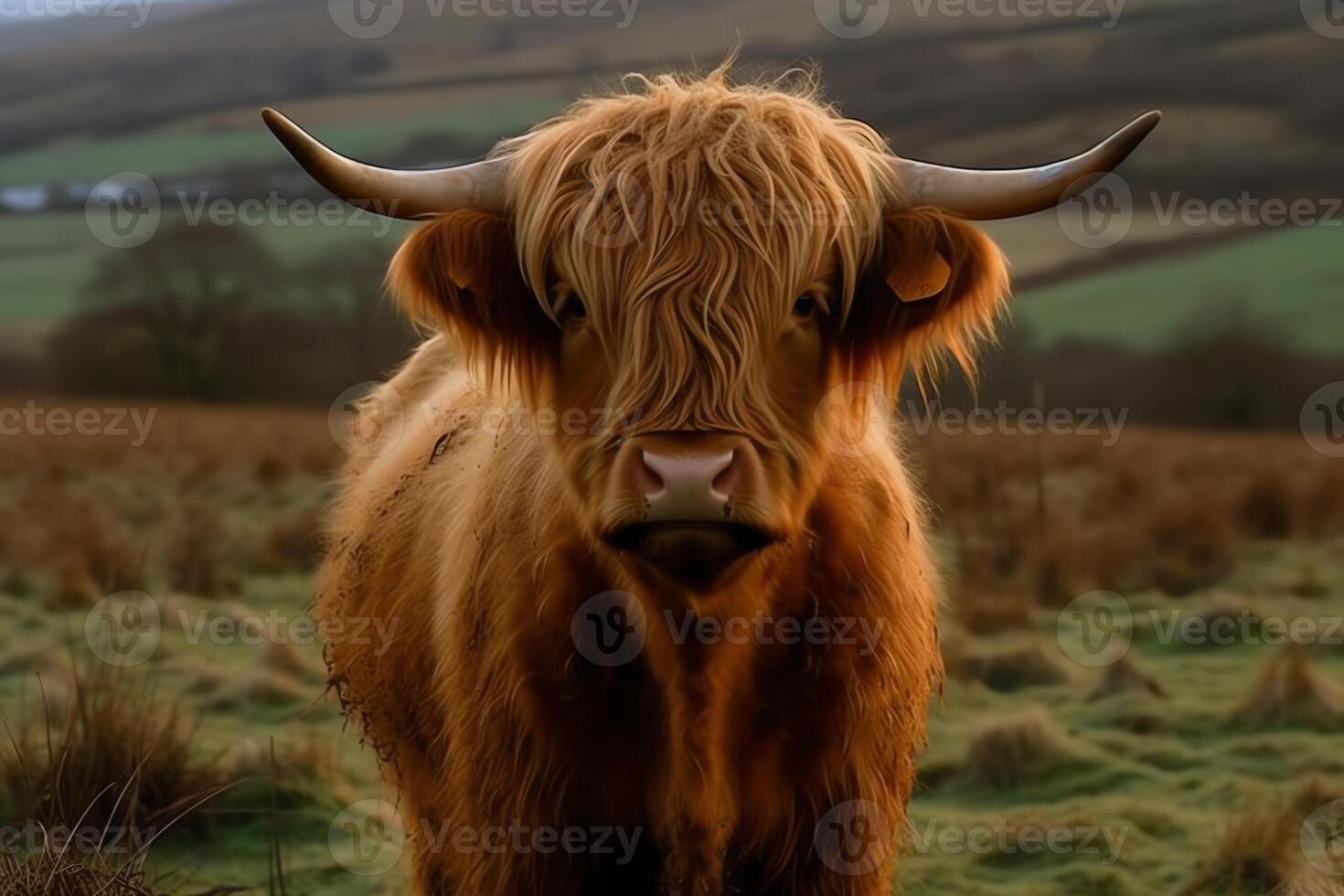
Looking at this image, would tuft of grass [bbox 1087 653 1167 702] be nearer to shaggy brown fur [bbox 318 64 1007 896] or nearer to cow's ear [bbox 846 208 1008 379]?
shaggy brown fur [bbox 318 64 1007 896]

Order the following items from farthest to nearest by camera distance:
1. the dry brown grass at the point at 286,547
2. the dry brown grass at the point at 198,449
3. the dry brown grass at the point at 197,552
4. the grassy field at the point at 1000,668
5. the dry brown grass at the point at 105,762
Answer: the dry brown grass at the point at 198,449
the dry brown grass at the point at 286,547
the dry brown grass at the point at 197,552
the grassy field at the point at 1000,668
the dry brown grass at the point at 105,762

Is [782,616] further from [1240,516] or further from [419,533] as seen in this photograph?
[1240,516]

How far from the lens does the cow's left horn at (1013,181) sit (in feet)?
8.84

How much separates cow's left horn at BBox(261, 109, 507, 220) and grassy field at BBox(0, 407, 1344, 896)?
6.18 ft

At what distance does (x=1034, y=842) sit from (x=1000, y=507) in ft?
17.1

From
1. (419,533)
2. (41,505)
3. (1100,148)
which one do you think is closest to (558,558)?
(419,533)

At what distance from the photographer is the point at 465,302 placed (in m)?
3.30

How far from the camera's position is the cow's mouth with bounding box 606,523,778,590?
259 centimetres
